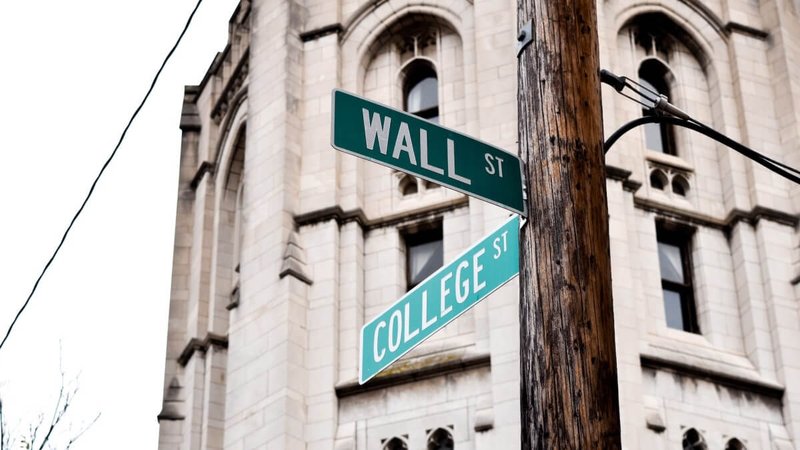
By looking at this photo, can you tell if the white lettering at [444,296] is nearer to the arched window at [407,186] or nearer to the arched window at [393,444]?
the arched window at [393,444]

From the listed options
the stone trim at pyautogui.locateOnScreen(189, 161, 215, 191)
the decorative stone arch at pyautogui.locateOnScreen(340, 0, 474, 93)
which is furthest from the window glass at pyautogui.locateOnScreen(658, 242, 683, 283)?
the stone trim at pyautogui.locateOnScreen(189, 161, 215, 191)

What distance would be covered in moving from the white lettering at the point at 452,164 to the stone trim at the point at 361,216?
13.2m

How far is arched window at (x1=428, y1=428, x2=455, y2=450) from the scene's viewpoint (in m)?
19.3

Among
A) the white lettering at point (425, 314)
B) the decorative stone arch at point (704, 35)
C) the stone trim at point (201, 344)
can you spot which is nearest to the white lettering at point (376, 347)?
the white lettering at point (425, 314)

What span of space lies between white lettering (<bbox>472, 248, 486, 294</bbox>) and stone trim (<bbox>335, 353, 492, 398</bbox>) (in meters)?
11.1

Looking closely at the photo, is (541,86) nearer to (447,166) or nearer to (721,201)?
(447,166)

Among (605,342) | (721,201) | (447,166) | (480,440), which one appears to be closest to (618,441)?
(605,342)

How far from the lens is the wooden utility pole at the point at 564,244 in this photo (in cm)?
703

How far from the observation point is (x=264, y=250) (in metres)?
21.6

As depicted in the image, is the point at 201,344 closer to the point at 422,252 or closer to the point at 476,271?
the point at 422,252

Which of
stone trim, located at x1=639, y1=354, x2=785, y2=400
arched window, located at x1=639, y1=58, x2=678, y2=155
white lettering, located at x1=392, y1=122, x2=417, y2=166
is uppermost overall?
arched window, located at x1=639, y1=58, x2=678, y2=155

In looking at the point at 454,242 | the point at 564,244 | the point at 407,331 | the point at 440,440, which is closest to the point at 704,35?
the point at 454,242

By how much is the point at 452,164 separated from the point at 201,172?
18707 millimetres

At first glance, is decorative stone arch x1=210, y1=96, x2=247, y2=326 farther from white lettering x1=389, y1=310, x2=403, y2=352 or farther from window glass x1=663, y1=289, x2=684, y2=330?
white lettering x1=389, y1=310, x2=403, y2=352
